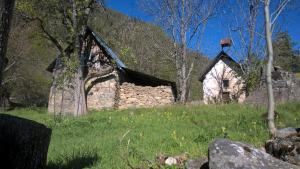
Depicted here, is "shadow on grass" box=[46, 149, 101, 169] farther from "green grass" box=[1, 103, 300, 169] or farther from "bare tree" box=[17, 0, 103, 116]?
"bare tree" box=[17, 0, 103, 116]

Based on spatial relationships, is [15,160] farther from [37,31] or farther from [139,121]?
[37,31]

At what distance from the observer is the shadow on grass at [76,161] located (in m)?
6.37

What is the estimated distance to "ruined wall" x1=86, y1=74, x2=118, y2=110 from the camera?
26.9 meters

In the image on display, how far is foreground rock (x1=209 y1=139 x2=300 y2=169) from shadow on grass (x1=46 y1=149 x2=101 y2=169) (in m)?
2.51

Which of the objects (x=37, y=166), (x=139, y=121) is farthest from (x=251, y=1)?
(x=37, y=166)

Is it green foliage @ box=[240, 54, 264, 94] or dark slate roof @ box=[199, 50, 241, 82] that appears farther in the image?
dark slate roof @ box=[199, 50, 241, 82]

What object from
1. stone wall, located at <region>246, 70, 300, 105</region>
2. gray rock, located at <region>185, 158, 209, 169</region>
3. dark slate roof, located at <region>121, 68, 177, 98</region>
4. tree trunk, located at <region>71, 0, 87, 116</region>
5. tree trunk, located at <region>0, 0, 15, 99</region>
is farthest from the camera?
dark slate roof, located at <region>121, 68, 177, 98</region>

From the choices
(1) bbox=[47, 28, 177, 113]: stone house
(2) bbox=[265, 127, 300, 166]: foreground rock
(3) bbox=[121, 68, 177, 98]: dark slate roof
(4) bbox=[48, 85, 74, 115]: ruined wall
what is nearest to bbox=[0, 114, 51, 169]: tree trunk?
(2) bbox=[265, 127, 300, 166]: foreground rock

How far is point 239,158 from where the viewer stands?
4.52 m

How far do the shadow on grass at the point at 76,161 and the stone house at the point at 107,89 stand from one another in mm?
19301

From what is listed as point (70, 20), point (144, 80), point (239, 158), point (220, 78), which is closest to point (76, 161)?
point (239, 158)

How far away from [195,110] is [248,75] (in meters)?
17.0

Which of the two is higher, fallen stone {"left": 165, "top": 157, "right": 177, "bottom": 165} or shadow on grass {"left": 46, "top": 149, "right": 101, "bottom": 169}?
fallen stone {"left": 165, "top": 157, "right": 177, "bottom": 165}

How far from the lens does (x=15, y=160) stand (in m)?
5.56
